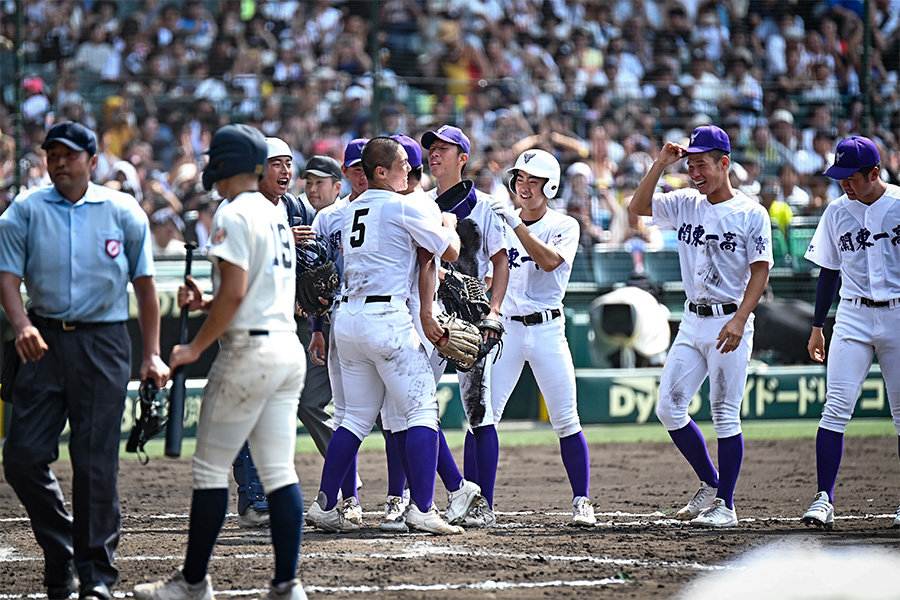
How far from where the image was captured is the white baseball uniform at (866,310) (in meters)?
6.77

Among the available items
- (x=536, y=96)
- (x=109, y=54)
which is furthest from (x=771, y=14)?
(x=109, y=54)

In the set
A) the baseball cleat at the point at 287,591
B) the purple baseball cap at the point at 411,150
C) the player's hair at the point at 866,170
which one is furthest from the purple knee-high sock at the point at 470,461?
the player's hair at the point at 866,170

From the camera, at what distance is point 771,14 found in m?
17.6

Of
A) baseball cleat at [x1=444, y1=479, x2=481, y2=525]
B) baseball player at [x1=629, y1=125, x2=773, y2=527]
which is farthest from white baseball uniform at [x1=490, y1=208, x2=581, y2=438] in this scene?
baseball player at [x1=629, y1=125, x2=773, y2=527]

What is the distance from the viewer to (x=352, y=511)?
6789mm

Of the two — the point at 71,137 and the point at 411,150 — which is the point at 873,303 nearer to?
the point at 411,150

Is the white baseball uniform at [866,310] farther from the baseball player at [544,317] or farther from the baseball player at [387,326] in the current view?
the baseball player at [387,326]

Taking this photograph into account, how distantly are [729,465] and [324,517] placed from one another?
2472mm

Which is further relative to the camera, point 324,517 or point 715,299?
point 715,299

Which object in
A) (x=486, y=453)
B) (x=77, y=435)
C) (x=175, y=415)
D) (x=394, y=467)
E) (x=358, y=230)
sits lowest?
(x=394, y=467)

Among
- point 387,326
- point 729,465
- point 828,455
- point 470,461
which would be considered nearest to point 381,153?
point 387,326

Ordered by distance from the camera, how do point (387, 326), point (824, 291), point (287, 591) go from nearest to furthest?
point (287, 591), point (387, 326), point (824, 291)

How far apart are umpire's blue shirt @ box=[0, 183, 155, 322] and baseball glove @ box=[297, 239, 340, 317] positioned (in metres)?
1.74

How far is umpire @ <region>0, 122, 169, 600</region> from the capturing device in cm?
477
